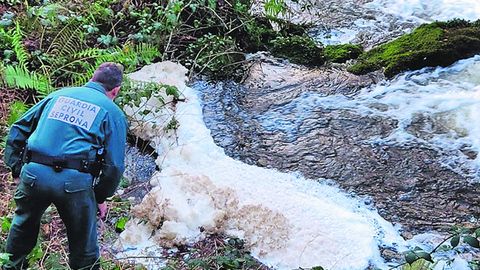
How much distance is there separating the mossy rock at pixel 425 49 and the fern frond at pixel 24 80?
4.45m

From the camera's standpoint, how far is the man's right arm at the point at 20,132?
14.3 ft

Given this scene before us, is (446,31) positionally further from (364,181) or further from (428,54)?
(364,181)

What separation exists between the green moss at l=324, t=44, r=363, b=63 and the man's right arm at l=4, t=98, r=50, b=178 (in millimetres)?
5812

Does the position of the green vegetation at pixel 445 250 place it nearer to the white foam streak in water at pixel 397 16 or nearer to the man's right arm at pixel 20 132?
the man's right arm at pixel 20 132

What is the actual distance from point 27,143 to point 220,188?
227 centimetres

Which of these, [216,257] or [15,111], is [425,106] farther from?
[15,111]

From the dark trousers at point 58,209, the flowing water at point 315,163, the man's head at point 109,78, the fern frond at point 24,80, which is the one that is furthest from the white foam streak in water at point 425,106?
the dark trousers at point 58,209

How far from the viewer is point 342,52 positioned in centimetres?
930

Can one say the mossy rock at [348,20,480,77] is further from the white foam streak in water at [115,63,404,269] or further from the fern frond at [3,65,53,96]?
the fern frond at [3,65,53,96]

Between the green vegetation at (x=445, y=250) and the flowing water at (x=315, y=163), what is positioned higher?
the green vegetation at (x=445, y=250)

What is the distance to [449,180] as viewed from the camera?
6363 mm

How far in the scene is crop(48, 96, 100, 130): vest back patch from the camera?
412cm

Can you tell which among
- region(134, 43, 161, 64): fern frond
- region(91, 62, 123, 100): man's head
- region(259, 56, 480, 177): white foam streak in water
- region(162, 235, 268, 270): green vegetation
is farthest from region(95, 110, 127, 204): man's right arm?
region(134, 43, 161, 64): fern frond

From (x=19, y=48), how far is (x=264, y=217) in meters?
3.98
